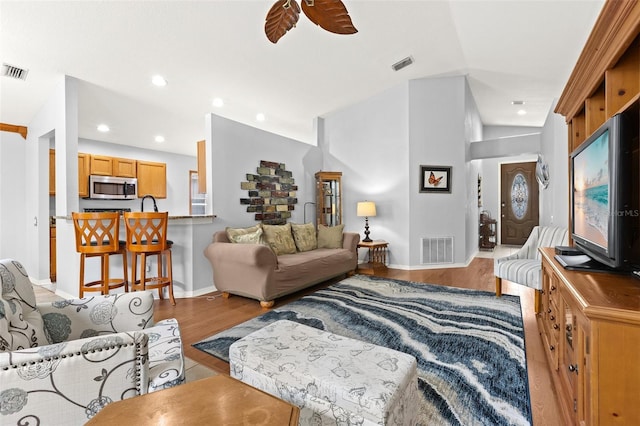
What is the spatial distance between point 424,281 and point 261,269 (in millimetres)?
2313

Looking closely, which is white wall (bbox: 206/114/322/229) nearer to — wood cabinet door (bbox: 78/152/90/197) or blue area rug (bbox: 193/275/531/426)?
blue area rug (bbox: 193/275/531/426)

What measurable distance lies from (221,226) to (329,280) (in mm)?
1647

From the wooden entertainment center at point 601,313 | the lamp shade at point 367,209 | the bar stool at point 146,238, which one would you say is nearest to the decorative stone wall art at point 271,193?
the lamp shade at point 367,209

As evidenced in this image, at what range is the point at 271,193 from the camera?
4.68m

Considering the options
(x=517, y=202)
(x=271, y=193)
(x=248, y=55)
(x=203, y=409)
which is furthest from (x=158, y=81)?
(x=517, y=202)

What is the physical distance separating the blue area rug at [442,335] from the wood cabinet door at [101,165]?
4534 mm

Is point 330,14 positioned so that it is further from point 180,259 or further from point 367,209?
point 367,209

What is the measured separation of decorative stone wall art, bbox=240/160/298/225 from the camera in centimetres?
435

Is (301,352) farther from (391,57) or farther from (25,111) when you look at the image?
(25,111)

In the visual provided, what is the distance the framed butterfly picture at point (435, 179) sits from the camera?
509 cm

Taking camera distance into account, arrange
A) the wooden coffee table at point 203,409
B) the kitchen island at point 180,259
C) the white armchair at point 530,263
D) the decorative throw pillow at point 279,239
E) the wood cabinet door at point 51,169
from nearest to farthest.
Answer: the wooden coffee table at point 203,409
the white armchair at point 530,263
the kitchen island at point 180,259
the decorative throw pillow at point 279,239
the wood cabinet door at point 51,169

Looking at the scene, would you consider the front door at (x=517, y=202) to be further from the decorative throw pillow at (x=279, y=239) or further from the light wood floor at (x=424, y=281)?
the decorative throw pillow at (x=279, y=239)

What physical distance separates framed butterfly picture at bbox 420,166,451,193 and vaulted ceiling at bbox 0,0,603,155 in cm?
152

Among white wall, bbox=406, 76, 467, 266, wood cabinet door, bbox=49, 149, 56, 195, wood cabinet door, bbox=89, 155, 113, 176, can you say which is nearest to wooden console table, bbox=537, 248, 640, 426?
white wall, bbox=406, 76, 467, 266
